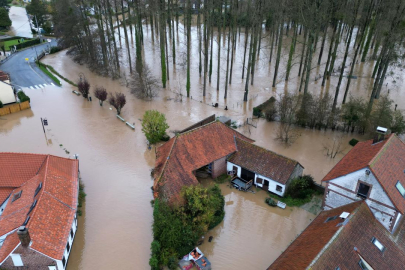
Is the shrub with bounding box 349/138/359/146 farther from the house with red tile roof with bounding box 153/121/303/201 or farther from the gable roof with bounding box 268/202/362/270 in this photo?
the gable roof with bounding box 268/202/362/270

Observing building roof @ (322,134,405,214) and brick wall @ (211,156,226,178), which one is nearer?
building roof @ (322,134,405,214)

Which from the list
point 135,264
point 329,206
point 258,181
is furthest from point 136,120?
point 329,206

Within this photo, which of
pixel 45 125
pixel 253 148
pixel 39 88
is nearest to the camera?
pixel 253 148

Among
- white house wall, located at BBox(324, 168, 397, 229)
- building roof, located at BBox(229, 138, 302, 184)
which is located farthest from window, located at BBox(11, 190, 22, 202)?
white house wall, located at BBox(324, 168, 397, 229)

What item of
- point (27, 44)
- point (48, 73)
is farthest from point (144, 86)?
point (27, 44)

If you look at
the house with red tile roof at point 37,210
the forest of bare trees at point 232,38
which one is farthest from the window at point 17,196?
the forest of bare trees at point 232,38

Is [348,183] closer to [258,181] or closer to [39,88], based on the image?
[258,181]
